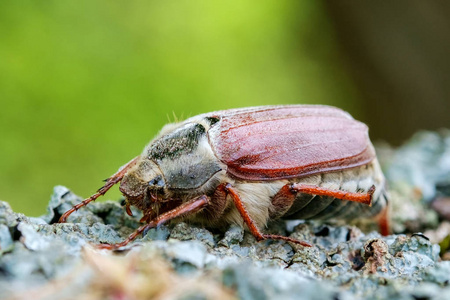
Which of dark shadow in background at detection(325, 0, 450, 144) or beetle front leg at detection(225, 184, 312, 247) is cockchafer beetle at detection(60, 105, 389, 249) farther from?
dark shadow in background at detection(325, 0, 450, 144)

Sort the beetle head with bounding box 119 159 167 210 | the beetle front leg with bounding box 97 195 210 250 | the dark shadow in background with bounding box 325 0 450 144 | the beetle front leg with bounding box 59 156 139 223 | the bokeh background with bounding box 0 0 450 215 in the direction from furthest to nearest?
1. the dark shadow in background with bounding box 325 0 450 144
2. the bokeh background with bounding box 0 0 450 215
3. the beetle head with bounding box 119 159 167 210
4. the beetle front leg with bounding box 59 156 139 223
5. the beetle front leg with bounding box 97 195 210 250

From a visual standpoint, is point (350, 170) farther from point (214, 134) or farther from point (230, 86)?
point (230, 86)

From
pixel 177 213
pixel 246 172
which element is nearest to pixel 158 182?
pixel 177 213

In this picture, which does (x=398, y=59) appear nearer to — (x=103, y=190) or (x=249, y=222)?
(x=249, y=222)

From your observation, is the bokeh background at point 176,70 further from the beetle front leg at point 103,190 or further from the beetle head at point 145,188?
the beetle head at point 145,188

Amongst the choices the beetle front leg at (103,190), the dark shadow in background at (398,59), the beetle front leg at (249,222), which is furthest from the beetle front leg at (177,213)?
the dark shadow in background at (398,59)

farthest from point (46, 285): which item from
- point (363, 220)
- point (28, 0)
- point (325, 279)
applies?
point (28, 0)

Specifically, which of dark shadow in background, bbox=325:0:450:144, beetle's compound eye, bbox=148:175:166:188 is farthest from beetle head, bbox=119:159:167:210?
dark shadow in background, bbox=325:0:450:144
